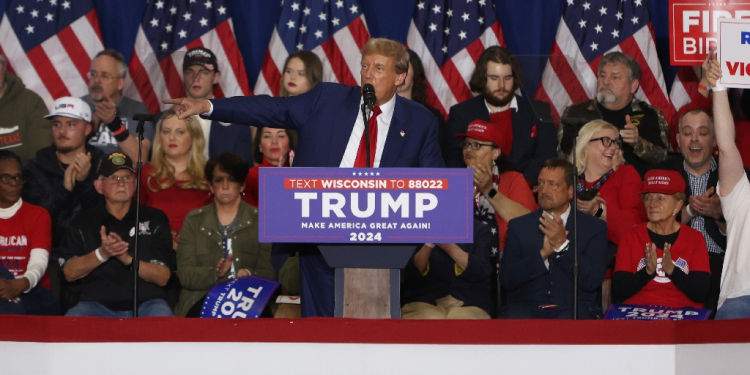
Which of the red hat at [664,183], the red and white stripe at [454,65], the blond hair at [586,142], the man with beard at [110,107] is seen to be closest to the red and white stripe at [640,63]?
the blond hair at [586,142]

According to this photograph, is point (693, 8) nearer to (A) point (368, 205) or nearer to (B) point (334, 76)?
(B) point (334, 76)

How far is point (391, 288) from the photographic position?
3.27 meters

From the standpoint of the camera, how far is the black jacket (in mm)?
5465

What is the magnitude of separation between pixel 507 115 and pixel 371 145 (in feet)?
7.68

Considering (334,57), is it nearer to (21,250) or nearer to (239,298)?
(21,250)

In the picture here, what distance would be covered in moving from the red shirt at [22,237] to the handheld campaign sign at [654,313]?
9.87 ft

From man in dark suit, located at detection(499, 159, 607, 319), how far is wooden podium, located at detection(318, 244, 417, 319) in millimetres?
1519

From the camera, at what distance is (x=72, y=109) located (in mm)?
5574

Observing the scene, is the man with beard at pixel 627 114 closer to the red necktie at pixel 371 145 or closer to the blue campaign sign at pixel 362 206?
the red necktie at pixel 371 145

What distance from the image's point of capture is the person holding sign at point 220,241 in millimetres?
4840

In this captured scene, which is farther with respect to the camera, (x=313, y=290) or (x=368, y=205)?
(x=313, y=290)

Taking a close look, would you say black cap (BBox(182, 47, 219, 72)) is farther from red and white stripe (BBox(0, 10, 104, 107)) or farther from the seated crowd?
red and white stripe (BBox(0, 10, 104, 107))

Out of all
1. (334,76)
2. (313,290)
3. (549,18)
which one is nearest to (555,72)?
(549,18)

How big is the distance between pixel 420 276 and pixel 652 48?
2622 millimetres
